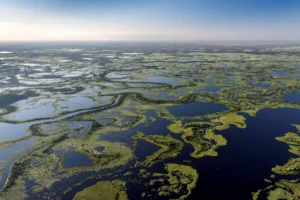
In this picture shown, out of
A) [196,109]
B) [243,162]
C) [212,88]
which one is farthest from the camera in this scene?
[212,88]

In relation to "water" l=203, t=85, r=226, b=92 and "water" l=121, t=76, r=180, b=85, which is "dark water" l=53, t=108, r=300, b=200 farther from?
"water" l=121, t=76, r=180, b=85

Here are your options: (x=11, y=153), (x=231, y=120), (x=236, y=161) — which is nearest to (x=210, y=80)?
(x=231, y=120)

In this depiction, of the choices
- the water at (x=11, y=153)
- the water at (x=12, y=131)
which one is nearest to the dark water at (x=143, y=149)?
the water at (x=11, y=153)

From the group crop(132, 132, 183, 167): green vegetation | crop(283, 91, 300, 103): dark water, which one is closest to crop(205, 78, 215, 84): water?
crop(283, 91, 300, 103): dark water

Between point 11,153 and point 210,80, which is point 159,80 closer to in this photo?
point 210,80

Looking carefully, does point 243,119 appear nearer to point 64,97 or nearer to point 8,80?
point 64,97

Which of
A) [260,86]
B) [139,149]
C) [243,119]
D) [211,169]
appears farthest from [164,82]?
[211,169]

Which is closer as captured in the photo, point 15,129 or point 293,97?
point 15,129
